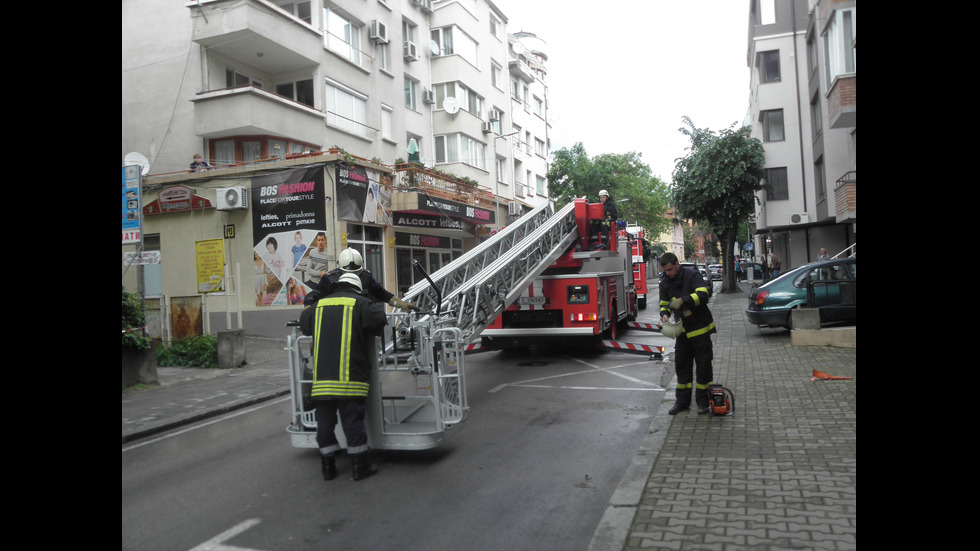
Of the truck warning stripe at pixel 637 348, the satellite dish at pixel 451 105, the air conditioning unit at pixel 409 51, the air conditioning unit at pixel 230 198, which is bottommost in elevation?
the truck warning stripe at pixel 637 348

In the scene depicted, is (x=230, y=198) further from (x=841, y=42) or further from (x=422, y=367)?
(x=841, y=42)

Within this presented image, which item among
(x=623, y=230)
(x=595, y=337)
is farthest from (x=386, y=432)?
(x=623, y=230)

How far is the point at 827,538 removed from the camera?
140 inches

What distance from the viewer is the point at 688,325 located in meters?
6.83

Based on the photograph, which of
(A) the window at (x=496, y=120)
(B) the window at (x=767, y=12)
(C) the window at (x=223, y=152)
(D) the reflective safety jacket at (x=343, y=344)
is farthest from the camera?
(A) the window at (x=496, y=120)

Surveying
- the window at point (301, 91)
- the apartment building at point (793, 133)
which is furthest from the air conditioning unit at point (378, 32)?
the apartment building at point (793, 133)

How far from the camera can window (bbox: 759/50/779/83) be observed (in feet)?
96.9

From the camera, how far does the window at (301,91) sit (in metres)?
19.3

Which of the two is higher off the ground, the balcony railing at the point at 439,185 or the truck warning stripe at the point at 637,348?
the balcony railing at the point at 439,185

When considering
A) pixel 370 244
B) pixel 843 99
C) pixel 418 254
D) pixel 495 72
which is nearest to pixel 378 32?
pixel 418 254

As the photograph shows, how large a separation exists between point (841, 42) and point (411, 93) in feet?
49.4

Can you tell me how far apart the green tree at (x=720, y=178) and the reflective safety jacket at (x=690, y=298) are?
775 inches

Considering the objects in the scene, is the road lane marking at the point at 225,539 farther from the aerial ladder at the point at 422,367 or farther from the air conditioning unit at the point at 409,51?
the air conditioning unit at the point at 409,51
